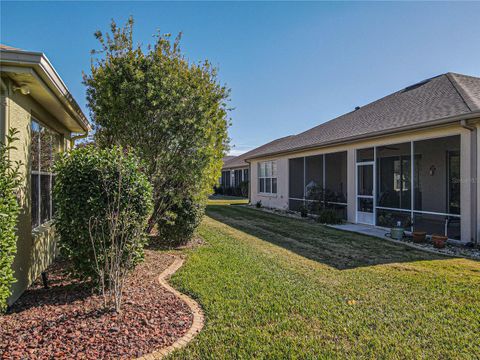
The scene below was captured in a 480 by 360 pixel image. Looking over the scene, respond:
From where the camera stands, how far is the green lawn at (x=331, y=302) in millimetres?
3131

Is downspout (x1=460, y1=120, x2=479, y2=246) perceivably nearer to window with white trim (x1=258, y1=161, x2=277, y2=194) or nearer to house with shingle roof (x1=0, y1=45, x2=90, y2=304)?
house with shingle roof (x1=0, y1=45, x2=90, y2=304)

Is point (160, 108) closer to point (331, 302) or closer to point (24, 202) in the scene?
point (24, 202)

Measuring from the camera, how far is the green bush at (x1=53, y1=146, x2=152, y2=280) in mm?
4234

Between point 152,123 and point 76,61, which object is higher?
point 76,61

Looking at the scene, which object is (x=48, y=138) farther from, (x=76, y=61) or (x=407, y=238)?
(x=407, y=238)

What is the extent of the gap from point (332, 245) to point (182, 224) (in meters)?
3.87

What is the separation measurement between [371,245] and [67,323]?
6991 millimetres

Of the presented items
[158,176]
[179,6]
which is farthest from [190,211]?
[179,6]

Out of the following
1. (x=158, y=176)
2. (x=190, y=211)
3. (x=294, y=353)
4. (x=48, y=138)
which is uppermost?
(x=48, y=138)

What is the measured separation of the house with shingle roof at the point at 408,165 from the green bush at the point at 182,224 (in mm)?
6375

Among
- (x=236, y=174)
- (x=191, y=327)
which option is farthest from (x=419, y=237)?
(x=236, y=174)

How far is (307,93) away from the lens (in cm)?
1905

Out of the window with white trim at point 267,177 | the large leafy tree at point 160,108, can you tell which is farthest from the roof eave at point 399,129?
the large leafy tree at point 160,108

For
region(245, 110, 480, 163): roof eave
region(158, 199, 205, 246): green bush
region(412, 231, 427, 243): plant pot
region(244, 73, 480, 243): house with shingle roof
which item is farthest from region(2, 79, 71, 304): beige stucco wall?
region(244, 73, 480, 243): house with shingle roof
